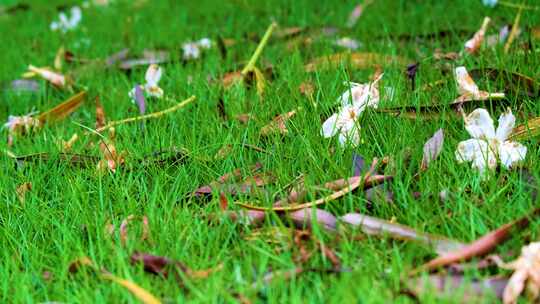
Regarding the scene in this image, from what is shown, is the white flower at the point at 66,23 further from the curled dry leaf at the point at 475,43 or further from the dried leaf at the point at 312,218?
the dried leaf at the point at 312,218

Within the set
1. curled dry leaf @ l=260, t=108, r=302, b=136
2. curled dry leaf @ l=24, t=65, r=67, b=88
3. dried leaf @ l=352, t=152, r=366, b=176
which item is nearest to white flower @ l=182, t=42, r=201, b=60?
curled dry leaf @ l=24, t=65, r=67, b=88

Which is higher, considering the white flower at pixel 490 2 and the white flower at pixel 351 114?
the white flower at pixel 490 2

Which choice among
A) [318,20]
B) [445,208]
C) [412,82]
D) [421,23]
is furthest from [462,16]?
[445,208]

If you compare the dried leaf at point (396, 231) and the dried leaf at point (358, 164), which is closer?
the dried leaf at point (396, 231)

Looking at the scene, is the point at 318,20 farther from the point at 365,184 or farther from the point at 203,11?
the point at 365,184

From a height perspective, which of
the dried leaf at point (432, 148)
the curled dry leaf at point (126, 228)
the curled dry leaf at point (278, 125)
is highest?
the dried leaf at point (432, 148)

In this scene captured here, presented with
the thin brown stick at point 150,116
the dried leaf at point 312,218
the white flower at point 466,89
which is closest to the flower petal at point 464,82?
the white flower at point 466,89

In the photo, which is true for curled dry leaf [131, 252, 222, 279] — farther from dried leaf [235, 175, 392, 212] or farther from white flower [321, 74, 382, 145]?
white flower [321, 74, 382, 145]

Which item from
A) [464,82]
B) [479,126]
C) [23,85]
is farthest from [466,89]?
[23,85]
